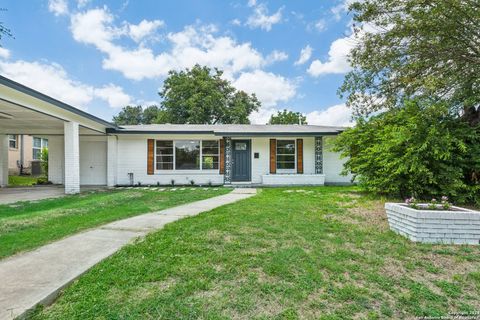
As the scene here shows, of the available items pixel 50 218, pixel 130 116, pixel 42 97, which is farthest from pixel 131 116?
pixel 50 218

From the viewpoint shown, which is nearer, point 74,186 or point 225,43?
point 74,186

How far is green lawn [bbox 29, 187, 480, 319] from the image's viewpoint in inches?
82.9

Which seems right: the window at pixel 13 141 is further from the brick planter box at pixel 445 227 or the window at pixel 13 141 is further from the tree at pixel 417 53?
the brick planter box at pixel 445 227

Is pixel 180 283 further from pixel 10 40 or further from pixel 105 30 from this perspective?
pixel 105 30

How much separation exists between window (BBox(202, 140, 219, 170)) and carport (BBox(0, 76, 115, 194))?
14.1ft

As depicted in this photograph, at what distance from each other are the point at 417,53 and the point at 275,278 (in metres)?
6.82

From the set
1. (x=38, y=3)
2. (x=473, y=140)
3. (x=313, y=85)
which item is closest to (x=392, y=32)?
(x=473, y=140)

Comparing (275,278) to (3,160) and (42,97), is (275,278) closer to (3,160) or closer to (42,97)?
(42,97)

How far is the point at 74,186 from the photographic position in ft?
30.3

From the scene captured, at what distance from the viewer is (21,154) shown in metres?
19.5

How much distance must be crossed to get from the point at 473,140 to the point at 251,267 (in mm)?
6814

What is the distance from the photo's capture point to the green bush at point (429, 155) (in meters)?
5.88

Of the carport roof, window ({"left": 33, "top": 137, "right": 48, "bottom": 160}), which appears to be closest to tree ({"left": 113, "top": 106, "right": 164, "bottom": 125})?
window ({"left": 33, "top": 137, "right": 48, "bottom": 160})

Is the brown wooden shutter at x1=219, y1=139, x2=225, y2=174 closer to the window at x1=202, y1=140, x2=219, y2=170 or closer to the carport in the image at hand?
the window at x1=202, y1=140, x2=219, y2=170
